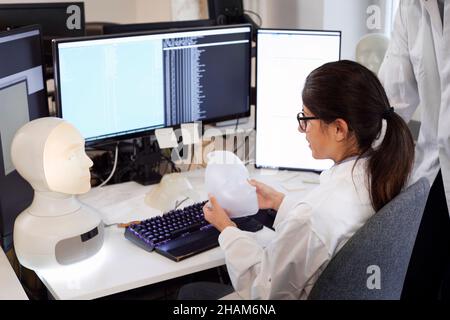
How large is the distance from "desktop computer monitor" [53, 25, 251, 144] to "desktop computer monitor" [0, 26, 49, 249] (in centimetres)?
6

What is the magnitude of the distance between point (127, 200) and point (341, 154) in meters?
0.75

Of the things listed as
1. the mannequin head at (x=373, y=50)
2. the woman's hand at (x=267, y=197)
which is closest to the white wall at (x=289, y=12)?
the mannequin head at (x=373, y=50)

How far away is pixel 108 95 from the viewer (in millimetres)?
1807

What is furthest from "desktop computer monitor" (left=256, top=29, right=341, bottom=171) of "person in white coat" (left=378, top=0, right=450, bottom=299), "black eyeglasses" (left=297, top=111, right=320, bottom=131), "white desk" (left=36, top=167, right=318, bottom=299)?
"black eyeglasses" (left=297, top=111, right=320, bottom=131)

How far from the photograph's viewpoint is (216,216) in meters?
1.53

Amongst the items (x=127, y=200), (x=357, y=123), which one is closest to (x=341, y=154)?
(x=357, y=123)

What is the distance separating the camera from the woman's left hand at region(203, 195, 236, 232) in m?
1.51

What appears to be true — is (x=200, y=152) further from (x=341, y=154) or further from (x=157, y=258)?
(x=341, y=154)

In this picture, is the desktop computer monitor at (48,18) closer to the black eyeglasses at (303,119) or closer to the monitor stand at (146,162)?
the monitor stand at (146,162)

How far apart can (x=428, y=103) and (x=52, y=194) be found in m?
1.12

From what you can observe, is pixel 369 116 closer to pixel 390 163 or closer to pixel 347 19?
pixel 390 163

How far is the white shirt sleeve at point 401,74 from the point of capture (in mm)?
Result: 1860

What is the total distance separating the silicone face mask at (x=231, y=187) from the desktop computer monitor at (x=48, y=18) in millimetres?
749

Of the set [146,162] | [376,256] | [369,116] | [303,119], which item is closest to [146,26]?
[146,162]
